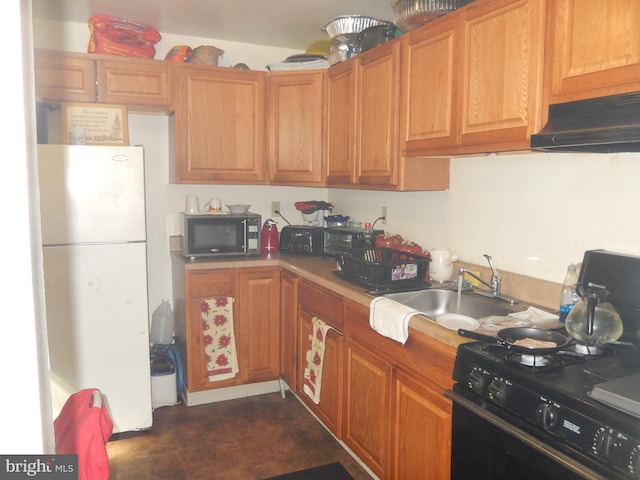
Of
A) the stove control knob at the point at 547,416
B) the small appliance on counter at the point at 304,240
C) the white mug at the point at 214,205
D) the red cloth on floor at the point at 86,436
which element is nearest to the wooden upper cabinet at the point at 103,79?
the white mug at the point at 214,205

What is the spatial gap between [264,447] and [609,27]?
→ 2414 mm

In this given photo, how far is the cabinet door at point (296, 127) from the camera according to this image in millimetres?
3230

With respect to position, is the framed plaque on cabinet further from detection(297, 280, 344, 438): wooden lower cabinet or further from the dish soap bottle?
the dish soap bottle

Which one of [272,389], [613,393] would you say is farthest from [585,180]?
[272,389]

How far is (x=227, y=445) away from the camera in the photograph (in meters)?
2.72

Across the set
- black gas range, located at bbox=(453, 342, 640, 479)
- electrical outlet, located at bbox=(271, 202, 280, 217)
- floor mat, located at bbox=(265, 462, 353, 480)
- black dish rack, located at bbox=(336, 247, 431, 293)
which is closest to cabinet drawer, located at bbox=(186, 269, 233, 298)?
electrical outlet, located at bbox=(271, 202, 280, 217)

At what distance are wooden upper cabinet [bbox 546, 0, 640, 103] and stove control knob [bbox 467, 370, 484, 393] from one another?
0.88 m

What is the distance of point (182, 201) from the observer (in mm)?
3512

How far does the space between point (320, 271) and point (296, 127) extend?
1051mm

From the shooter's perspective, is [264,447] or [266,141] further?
[266,141]

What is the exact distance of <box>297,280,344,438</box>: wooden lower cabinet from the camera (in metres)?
2.49

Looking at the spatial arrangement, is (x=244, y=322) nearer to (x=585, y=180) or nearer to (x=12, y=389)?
(x=585, y=180)

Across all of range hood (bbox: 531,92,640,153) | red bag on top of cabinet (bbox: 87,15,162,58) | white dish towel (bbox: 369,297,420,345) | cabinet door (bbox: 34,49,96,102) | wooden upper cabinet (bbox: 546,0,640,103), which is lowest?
white dish towel (bbox: 369,297,420,345)

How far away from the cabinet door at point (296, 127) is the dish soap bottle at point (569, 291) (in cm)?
175
